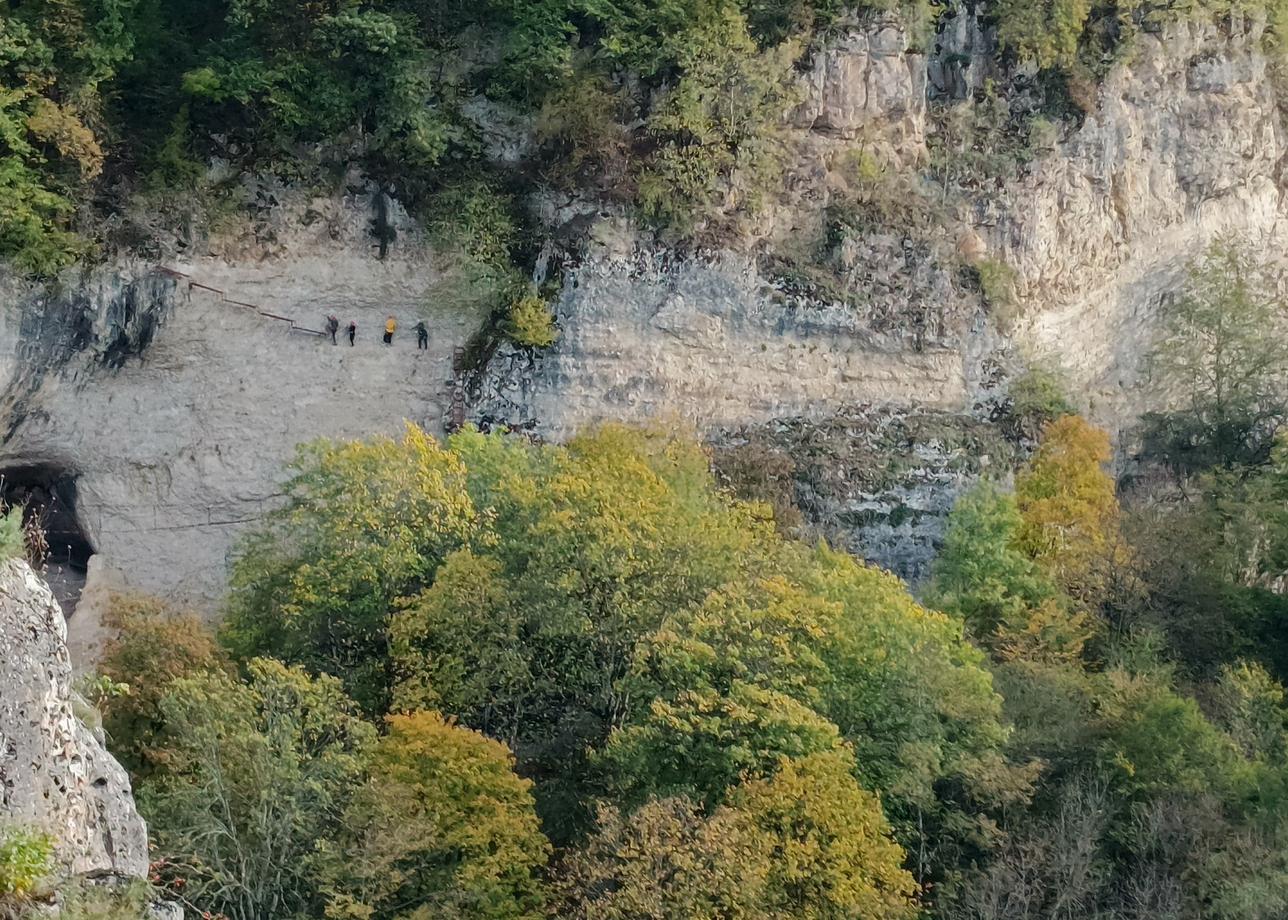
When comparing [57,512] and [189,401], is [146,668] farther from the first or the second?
[57,512]

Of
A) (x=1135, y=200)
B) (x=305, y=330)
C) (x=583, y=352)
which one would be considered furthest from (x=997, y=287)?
(x=305, y=330)

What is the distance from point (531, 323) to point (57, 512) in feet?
32.3

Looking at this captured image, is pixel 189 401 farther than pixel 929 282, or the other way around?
pixel 929 282

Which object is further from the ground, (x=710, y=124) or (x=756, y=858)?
(x=710, y=124)

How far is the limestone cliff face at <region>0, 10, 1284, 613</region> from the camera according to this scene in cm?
3812

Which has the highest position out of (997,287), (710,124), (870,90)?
(870,90)

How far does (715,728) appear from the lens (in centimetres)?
2764

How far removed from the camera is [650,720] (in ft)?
92.4

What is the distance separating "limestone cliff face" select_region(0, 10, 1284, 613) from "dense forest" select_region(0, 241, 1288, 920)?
9.48 feet


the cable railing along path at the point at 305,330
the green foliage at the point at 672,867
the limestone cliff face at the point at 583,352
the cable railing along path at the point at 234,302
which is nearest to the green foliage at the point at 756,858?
the green foliage at the point at 672,867

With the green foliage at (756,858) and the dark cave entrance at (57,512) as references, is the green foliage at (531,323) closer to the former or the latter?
the dark cave entrance at (57,512)

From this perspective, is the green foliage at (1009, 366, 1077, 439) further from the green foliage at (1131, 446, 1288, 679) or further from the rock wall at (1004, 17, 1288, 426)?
the green foliage at (1131, 446, 1288, 679)

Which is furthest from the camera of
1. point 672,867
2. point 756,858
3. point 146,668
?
point 146,668

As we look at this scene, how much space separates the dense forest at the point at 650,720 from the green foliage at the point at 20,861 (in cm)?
487
